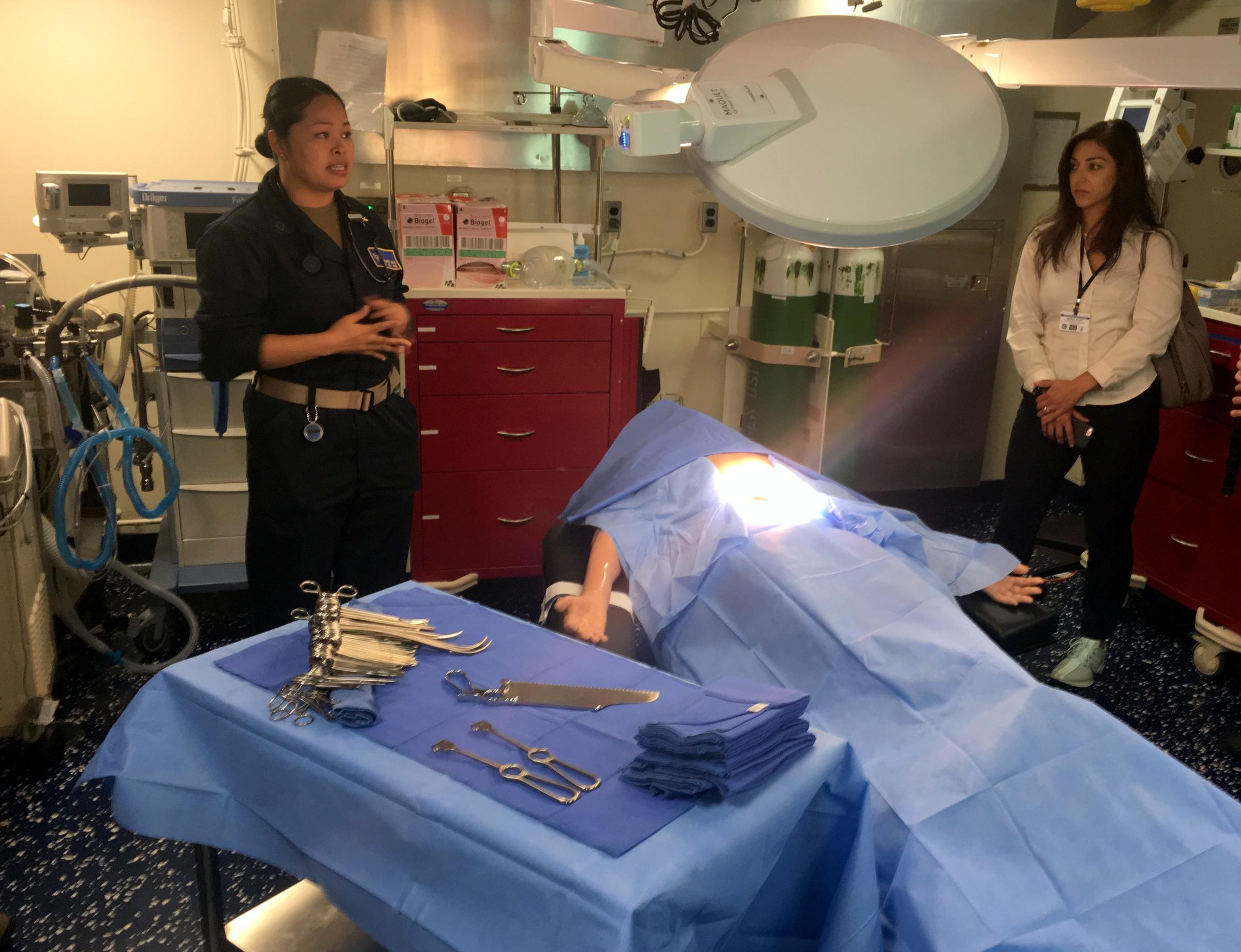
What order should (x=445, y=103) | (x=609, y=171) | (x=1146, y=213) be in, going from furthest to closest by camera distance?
(x=609, y=171) → (x=445, y=103) → (x=1146, y=213)

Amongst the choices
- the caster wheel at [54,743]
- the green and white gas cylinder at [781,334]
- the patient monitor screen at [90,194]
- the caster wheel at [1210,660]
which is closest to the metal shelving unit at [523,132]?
the green and white gas cylinder at [781,334]

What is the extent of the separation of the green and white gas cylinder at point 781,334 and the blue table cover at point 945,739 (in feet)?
5.40

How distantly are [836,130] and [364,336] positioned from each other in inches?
60.5

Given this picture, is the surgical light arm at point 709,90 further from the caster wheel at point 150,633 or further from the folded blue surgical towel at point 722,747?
the caster wheel at point 150,633

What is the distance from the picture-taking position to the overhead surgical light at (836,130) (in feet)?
2.30

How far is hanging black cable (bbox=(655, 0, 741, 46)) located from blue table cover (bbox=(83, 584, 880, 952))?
2595 millimetres

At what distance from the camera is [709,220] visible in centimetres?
384

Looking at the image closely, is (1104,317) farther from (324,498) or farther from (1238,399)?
(324,498)

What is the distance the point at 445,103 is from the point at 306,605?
1899 mm

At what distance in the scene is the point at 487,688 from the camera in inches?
56.7

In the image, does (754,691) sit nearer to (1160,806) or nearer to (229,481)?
(1160,806)

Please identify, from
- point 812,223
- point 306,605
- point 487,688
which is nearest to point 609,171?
point 306,605

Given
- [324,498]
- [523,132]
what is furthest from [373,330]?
[523,132]

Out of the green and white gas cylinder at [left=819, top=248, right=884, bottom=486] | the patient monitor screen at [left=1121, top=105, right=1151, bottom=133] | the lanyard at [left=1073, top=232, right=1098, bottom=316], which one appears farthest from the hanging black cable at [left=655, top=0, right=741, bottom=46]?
the lanyard at [left=1073, top=232, right=1098, bottom=316]
